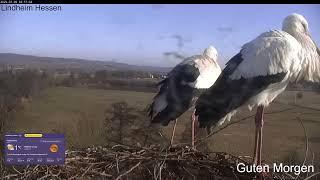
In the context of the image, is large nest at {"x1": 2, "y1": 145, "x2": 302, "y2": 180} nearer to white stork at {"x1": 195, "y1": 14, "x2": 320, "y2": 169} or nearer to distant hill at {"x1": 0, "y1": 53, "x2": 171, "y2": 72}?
white stork at {"x1": 195, "y1": 14, "x2": 320, "y2": 169}

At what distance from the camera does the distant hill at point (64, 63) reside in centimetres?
281

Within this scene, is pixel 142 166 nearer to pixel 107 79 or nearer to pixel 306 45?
pixel 107 79

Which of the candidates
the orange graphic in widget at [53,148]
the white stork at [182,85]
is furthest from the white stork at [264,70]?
the orange graphic in widget at [53,148]

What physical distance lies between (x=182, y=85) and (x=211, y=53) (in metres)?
0.34

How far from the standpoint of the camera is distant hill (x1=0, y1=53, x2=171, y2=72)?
281cm

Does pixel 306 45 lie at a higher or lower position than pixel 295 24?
lower

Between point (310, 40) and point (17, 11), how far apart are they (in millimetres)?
1398

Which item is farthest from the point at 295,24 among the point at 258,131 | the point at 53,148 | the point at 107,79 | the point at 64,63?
the point at 53,148

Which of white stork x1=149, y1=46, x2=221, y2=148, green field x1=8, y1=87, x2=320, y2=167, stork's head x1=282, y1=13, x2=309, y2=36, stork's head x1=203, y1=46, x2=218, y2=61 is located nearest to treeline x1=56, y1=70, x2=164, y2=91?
green field x1=8, y1=87, x2=320, y2=167

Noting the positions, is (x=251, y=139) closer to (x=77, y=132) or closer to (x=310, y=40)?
(x=310, y=40)

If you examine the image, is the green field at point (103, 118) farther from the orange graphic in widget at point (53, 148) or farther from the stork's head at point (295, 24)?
the stork's head at point (295, 24)

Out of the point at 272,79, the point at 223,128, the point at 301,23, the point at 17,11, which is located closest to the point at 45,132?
the point at 17,11

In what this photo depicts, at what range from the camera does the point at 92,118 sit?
293cm
